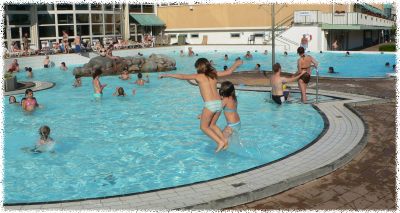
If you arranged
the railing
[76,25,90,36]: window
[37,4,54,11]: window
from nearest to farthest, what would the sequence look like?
[37,4,54,11]: window
the railing
[76,25,90,36]: window

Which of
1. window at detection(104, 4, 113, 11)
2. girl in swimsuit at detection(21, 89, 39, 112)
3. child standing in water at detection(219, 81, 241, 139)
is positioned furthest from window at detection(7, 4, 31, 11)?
child standing in water at detection(219, 81, 241, 139)

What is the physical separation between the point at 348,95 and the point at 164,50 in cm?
2722

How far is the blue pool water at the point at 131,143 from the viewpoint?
291 inches

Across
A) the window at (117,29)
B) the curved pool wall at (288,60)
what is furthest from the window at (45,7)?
the window at (117,29)

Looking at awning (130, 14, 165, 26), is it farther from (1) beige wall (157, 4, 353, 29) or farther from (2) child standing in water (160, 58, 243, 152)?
(2) child standing in water (160, 58, 243, 152)

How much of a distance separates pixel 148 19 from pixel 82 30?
31.3ft

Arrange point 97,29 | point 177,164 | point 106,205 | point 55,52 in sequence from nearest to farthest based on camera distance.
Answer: point 106,205
point 177,164
point 55,52
point 97,29

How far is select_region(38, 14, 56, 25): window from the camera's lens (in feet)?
115

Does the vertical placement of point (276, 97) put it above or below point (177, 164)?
above

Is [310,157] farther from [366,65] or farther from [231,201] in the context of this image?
[366,65]

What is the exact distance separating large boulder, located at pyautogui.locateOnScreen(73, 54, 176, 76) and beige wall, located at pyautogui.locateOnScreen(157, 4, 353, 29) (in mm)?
19808

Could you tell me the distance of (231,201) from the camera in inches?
220

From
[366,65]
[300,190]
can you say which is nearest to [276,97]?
[300,190]

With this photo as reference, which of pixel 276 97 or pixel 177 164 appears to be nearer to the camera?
pixel 177 164
